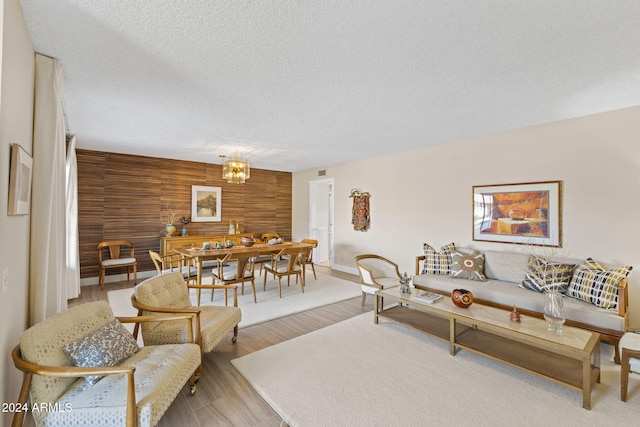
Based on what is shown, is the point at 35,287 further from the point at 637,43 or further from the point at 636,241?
the point at 636,241

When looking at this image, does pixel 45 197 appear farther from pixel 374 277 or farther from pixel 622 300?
pixel 622 300

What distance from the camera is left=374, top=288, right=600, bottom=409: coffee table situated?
2.04m

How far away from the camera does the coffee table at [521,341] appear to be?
2041 millimetres

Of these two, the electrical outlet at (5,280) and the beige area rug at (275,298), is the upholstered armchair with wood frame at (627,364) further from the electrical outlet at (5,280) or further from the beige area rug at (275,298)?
the electrical outlet at (5,280)

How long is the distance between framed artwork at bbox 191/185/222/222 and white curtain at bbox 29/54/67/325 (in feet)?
13.6

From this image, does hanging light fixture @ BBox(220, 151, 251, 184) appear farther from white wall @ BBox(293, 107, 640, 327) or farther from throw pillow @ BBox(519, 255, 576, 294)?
throw pillow @ BBox(519, 255, 576, 294)

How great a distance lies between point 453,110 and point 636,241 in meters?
2.46

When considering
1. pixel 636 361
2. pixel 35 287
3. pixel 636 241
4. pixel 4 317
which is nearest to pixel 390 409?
pixel 636 361

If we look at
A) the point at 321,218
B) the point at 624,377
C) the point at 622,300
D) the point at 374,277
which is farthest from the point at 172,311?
the point at 321,218

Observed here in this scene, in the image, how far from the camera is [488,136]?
4.11 metres

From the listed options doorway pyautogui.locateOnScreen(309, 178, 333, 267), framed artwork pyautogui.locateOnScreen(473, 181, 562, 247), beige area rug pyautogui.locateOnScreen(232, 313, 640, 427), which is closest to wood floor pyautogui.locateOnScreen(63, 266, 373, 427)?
beige area rug pyautogui.locateOnScreen(232, 313, 640, 427)

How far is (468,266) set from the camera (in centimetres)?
389

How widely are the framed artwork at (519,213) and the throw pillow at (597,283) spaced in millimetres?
516

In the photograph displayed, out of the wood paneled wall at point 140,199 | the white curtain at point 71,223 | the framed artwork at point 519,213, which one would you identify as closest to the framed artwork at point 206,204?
the wood paneled wall at point 140,199
